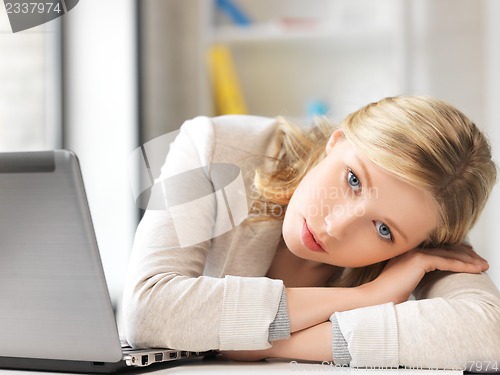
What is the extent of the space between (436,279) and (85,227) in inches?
24.0

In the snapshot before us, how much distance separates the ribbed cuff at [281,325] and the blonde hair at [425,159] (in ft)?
0.77

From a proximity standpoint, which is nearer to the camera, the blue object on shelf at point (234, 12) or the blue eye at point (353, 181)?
the blue eye at point (353, 181)

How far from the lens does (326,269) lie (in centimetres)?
128

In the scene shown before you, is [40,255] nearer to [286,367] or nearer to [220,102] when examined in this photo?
[286,367]

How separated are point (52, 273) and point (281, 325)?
1.08 feet

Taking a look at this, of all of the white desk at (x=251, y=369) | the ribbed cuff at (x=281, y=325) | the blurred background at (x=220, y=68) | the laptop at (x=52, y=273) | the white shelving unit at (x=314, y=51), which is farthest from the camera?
the white shelving unit at (x=314, y=51)

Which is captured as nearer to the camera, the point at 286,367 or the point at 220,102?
the point at 286,367

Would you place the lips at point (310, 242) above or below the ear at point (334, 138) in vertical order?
below

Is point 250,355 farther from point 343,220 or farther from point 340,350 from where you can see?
point 343,220

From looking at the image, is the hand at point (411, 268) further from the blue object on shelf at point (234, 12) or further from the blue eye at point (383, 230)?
the blue object on shelf at point (234, 12)

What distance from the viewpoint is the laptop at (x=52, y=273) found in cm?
74

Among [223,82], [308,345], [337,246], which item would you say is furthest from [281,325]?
[223,82]

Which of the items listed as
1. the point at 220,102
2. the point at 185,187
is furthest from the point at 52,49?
the point at 185,187

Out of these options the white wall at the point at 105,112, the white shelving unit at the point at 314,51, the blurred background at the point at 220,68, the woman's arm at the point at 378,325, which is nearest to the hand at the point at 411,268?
the woman's arm at the point at 378,325
